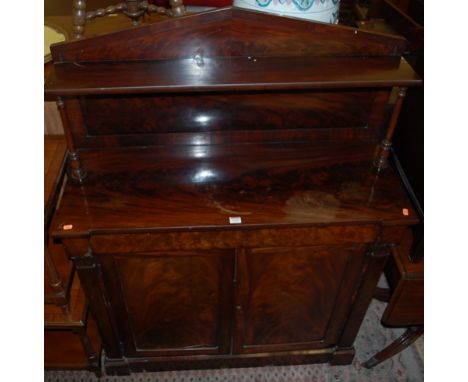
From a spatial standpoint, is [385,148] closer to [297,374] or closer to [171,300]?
[171,300]

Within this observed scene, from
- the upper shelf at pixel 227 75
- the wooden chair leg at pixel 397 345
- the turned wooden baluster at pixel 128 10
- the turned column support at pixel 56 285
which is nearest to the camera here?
the upper shelf at pixel 227 75

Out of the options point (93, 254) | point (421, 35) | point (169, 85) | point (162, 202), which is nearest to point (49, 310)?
point (93, 254)

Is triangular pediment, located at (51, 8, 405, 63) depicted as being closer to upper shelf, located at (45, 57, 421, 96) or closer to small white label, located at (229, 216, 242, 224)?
upper shelf, located at (45, 57, 421, 96)

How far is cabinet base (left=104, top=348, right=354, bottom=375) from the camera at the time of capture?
130cm

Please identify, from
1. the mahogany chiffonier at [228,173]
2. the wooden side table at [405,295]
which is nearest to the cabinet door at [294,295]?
the mahogany chiffonier at [228,173]

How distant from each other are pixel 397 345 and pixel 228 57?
1.00 m

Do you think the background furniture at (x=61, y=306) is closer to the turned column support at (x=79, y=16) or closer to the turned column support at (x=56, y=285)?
the turned column support at (x=56, y=285)

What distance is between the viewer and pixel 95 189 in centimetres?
96

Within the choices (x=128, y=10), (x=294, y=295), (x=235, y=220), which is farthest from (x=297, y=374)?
(x=128, y=10)

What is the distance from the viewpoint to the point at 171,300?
3.59 ft

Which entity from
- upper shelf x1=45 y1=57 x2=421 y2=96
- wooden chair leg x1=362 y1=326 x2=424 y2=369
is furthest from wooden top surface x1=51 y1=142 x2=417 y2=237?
wooden chair leg x1=362 y1=326 x2=424 y2=369

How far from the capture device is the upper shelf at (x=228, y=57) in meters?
0.79

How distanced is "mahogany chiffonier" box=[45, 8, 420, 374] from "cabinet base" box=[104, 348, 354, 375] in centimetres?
13

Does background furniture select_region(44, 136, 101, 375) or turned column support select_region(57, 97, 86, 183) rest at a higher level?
turned column support select_region(57, 97, 86, 183)
